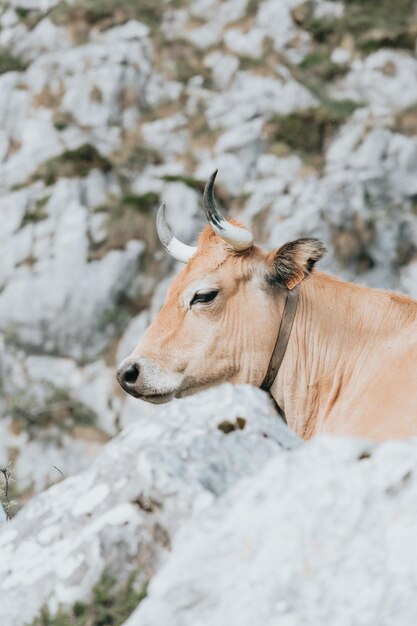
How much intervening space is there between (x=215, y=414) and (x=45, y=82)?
121 feet

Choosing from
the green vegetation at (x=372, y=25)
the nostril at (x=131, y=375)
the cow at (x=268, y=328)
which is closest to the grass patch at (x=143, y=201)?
the green vegetation at (x=372, y=25)

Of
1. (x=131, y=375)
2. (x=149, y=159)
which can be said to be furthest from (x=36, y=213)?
(x=131, y=375)

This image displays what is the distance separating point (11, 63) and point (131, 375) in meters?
35.9

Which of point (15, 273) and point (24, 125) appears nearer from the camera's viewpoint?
point (15, 273)

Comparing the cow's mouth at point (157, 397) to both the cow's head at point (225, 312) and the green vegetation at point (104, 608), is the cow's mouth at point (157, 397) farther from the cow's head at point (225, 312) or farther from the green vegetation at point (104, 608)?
the green vegetation at point (104, 608)

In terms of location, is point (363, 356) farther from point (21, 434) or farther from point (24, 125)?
point (24, 125)

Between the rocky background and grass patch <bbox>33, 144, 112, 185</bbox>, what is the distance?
0.21 ft

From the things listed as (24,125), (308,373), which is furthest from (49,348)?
(308,373)

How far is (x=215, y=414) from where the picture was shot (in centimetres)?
446

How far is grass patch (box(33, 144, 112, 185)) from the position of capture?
3600cm

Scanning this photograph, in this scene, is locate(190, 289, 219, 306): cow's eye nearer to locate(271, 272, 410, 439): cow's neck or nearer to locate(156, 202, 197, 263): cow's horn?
locate(271, 272, 410, 439): cow's neck

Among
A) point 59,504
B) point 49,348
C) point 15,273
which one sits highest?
point 59,504

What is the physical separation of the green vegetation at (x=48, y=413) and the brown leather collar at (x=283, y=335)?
24480mm

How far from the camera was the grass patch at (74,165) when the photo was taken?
36.0 metres
